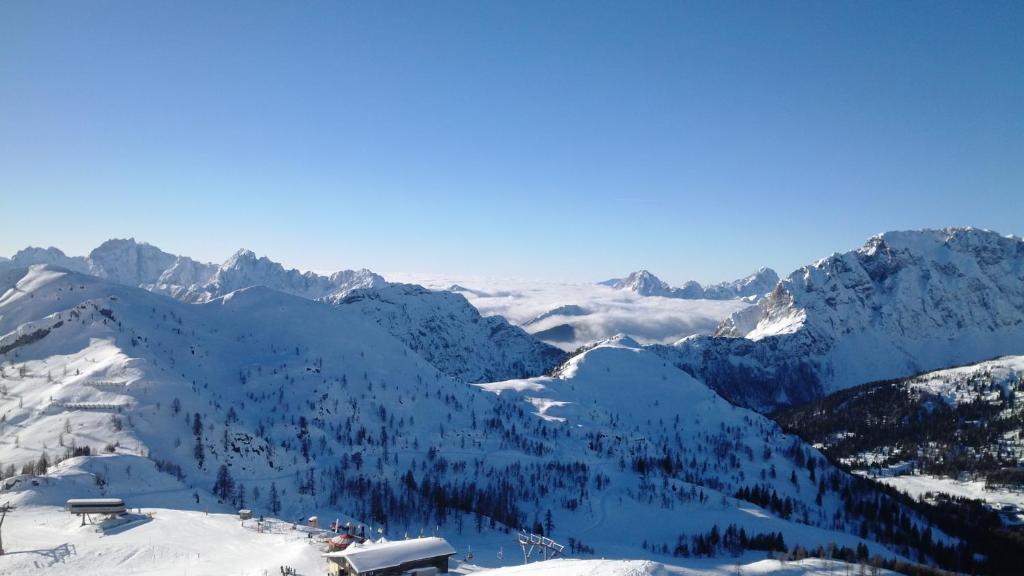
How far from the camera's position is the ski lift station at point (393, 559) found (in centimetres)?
5700

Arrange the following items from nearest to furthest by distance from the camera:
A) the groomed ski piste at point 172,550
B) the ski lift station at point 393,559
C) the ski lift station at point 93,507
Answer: the ski lift station at point 393,559, the groomed ski piste at point 172,550, the ski lift station at point 93,507

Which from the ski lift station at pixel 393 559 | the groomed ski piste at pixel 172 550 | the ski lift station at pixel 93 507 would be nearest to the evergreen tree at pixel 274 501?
the groomed ski piste at pixel 172 550

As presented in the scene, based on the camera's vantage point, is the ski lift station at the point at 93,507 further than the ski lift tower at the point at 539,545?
No

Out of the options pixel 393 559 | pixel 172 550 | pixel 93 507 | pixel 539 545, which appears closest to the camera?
pixel 393 559

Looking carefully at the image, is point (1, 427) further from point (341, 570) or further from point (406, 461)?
point (341, 570)

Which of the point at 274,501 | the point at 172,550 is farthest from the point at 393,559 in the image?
the point at 274,501

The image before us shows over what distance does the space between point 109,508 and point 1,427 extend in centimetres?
9799

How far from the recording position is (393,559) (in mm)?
58562

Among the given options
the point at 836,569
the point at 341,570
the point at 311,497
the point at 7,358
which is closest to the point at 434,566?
the point at 341,570

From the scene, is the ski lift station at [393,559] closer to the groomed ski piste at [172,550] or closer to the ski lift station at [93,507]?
the groomed ski piste at [172,550]

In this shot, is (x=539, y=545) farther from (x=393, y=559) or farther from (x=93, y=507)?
(x=93, y=507)

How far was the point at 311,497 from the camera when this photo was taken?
138 meters

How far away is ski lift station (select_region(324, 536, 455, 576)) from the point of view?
5700 centimetres

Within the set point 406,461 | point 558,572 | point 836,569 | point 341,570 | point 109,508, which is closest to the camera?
point 558,572
